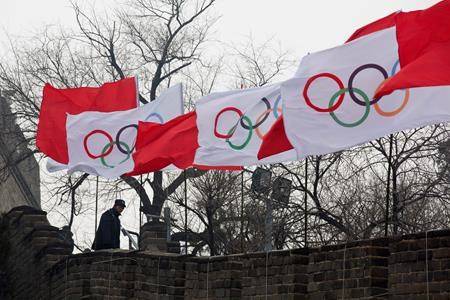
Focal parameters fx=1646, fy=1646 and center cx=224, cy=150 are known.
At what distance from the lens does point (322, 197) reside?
3359 centimetres

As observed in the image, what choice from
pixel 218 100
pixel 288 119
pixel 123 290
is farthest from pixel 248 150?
pixel 288 119

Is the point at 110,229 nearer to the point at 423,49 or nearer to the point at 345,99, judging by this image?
the point at 345,99

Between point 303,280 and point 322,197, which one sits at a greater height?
point 322,197

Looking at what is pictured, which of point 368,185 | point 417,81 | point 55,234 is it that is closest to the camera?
point 417,81

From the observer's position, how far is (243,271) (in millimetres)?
20859

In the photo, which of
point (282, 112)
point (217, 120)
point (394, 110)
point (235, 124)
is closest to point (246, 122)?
point (235, 124)

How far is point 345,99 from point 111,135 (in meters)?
9.50

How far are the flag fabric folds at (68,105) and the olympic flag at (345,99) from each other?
888 centimetres

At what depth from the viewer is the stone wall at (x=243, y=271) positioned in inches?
668

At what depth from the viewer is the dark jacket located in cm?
2500

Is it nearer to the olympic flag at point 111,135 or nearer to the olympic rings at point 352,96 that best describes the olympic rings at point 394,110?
the olympic rings at point 352,96

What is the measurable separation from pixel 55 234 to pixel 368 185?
21.6 feet

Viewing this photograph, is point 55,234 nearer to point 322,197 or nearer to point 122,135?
point 122,135

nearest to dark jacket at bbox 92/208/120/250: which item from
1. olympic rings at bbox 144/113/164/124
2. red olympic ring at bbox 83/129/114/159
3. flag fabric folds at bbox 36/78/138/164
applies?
red olympic ring at bbox 83/129/114/159
